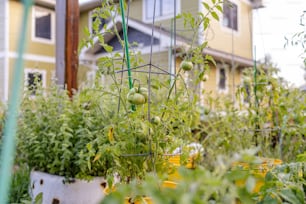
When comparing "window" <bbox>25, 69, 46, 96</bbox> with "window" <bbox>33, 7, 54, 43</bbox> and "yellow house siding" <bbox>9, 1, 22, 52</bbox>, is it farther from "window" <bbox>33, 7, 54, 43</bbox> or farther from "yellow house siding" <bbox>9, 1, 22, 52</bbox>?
"window" <bbox>33, 7, 54, 43</bbox>

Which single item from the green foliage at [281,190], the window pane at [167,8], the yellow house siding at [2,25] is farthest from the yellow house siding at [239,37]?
the green foliage at [281,190]

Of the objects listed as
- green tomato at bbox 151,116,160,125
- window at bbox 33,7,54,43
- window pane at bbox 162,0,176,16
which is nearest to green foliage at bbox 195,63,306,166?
green tomato at bbox 151,116,160,125

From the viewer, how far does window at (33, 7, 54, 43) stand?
232 inches

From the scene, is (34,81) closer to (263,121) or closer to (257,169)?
(257,169)

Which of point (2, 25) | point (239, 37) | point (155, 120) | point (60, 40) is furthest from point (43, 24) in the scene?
point (155, 120)

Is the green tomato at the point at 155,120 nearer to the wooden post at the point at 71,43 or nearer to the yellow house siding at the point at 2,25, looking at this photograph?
the wooden post at the point at 71,43

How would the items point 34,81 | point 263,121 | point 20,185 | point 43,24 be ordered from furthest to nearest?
point 43,24 → point 263,121 → point 20,185 → point 34,81

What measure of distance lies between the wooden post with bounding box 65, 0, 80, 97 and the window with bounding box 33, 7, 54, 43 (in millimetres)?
3994

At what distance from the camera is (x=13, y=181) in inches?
70.2

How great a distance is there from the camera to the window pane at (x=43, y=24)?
5.91m

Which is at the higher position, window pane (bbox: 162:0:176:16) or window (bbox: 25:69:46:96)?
window pane (bbox: 162:0:176:16)

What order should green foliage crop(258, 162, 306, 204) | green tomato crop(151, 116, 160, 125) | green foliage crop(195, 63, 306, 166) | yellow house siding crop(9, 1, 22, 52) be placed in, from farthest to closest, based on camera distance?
green foliage crop(195, 63, 306, 166), green tomato crop(151, 116, 160, 125), green foliage crop(258, 162, 306, 204), yellow house siding crop(9, 1, 22, 52)

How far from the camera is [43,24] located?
6.22 meters

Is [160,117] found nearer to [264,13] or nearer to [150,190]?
[150,190]
